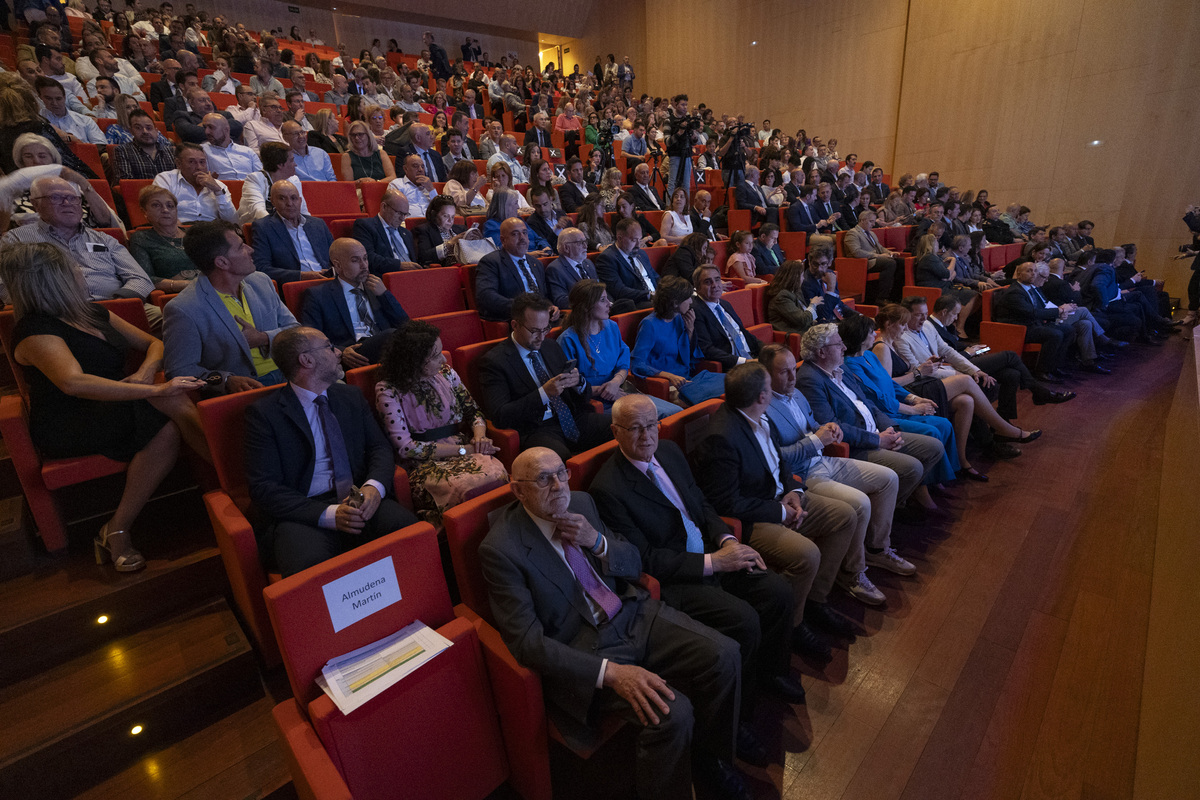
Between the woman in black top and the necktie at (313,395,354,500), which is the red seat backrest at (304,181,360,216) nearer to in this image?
the woman in black top

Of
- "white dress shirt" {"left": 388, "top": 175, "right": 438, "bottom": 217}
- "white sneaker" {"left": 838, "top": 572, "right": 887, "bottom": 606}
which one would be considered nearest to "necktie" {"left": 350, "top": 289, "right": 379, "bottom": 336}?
"white dress shirt" {"left": 388, "top": 175, "right": 438, "bottom": 217}

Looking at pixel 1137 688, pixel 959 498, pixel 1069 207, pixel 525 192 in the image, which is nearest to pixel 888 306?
pixel 959 498

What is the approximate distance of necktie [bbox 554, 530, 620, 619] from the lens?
1249 mm

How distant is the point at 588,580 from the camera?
4.14 feet

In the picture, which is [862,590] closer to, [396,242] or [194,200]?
[396,242]

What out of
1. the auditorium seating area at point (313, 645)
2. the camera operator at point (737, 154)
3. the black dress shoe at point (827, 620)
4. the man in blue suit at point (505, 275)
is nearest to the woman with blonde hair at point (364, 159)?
the man in blue suit at point (505, 275)

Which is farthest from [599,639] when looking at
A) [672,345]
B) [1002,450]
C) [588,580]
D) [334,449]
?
[1002,450]

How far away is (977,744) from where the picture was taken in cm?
134

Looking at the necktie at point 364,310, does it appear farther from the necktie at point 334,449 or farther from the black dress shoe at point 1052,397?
the black dress shoe at point 1052,397

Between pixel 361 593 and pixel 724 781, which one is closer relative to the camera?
pixel 361 593

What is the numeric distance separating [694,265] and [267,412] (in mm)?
2561

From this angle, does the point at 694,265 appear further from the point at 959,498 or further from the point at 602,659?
the point at 602,659

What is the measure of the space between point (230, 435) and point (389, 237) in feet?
5.37

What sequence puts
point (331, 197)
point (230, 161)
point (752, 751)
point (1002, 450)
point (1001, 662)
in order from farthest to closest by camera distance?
point (331, 197)
point (230, 161)
point (1002, 450)
point (1001, 662)
point (752, 751)
